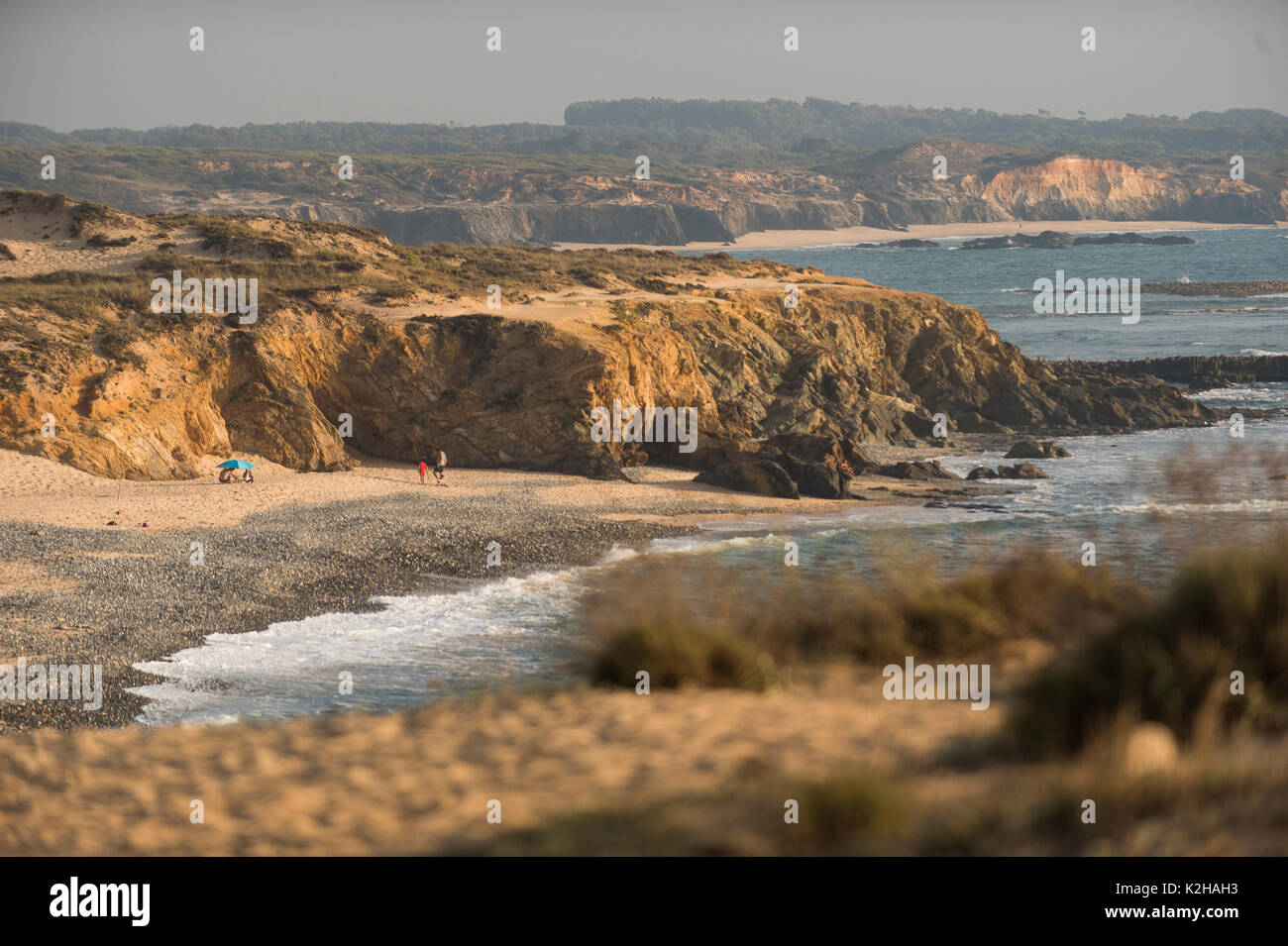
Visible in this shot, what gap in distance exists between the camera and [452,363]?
3161 cm

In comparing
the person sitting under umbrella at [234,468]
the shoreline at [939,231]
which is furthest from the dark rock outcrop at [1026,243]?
the person sitting under umbrella at [234,468]

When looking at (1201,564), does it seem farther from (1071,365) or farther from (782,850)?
(1071,365)

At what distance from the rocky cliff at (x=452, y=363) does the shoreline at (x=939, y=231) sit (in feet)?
353

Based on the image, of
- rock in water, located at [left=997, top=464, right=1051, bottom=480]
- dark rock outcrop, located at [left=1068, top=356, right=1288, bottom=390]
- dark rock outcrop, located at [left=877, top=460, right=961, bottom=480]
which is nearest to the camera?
rock in water, located at [left=997, top=464, right=1051, bottom=480]

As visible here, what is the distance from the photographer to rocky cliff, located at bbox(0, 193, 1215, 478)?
27219 mm

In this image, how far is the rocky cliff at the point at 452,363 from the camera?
89.3 ft

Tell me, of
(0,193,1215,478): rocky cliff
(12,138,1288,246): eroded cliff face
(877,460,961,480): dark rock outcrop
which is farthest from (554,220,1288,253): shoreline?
(877,460,961,480): dark rock outcrop

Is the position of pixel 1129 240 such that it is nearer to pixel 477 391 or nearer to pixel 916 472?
pixel 916 472

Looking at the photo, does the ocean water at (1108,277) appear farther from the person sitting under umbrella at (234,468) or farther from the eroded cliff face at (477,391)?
the person sitting under umbrella at (234,468)

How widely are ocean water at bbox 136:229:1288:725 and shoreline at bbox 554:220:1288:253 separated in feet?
387

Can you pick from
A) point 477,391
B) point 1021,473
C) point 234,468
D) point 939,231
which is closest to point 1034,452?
point 1021,473

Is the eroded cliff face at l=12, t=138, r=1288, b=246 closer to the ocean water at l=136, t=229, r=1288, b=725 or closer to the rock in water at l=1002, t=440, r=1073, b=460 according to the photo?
the rock in water at l=1002, t=440, r=1073, b=460

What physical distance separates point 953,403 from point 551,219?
120m

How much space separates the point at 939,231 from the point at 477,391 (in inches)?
6307
